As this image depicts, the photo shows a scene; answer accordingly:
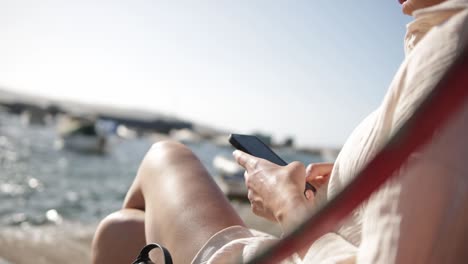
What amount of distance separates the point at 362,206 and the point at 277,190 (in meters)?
0.16

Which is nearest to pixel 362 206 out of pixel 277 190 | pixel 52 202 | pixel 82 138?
pixel 277 190

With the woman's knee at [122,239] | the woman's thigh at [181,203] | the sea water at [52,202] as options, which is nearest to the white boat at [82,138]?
the sea water at [52,202]

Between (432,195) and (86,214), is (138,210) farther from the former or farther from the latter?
(86,214)

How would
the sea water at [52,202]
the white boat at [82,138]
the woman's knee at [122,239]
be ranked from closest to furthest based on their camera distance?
the woman's knee at [122,239]
the sea water at [52,202]
the white boat at [82,138]

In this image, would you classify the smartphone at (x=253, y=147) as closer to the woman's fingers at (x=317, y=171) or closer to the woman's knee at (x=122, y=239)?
the woman's fingers at (x=317, y=171)

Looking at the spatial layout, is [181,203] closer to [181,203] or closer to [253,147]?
[181,203]

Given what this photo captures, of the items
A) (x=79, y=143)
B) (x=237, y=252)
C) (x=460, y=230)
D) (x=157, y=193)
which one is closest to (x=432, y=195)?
(x=460, y=230)

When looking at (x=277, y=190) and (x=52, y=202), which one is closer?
(x=277, y=190)

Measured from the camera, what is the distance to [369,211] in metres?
0.55

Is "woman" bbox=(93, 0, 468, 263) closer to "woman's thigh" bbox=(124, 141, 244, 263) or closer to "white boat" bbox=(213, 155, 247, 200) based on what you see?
"woman's thigh" bbox=(124, 141, 244, 263)

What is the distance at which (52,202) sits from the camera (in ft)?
25.9

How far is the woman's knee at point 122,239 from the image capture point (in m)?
1.24

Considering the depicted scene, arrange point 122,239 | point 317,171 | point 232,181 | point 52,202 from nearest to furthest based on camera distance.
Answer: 1. point 317,171
2. point 122,239
3. point 52,202
4. point 232,181

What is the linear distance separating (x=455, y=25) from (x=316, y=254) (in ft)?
1.54
